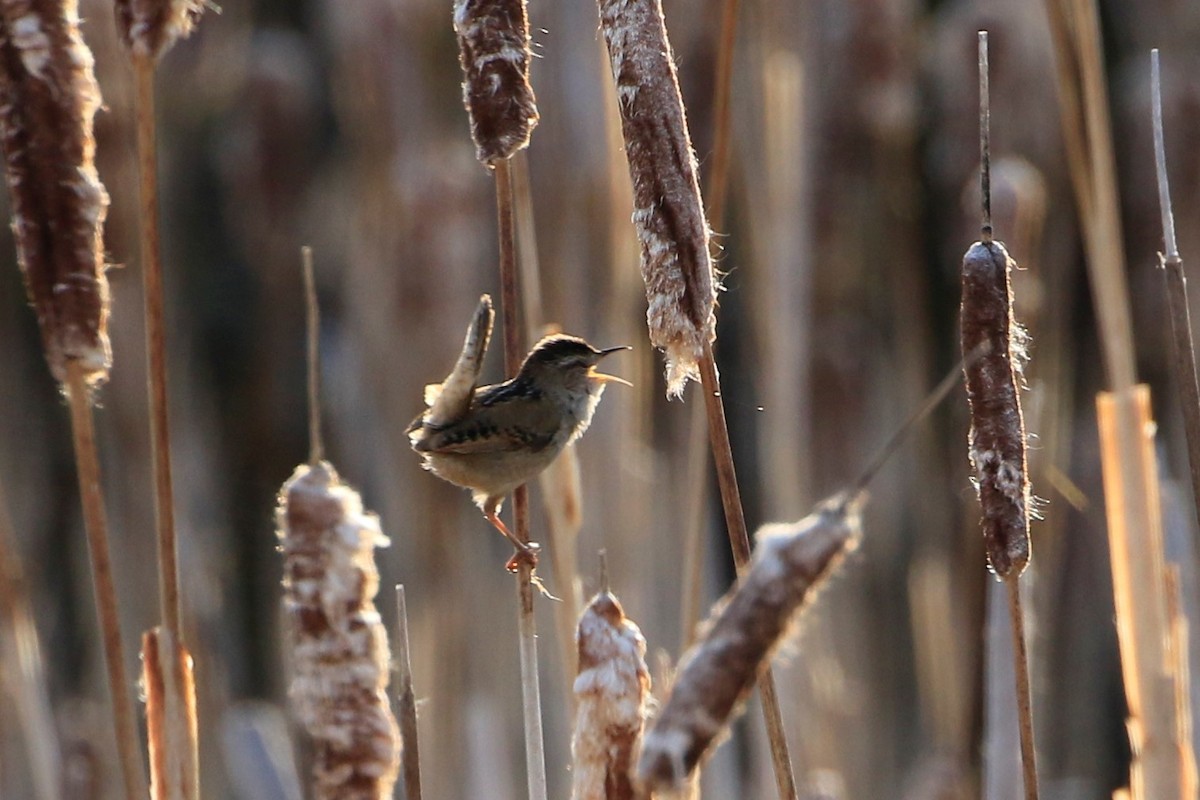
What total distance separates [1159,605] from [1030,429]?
1.50 ft

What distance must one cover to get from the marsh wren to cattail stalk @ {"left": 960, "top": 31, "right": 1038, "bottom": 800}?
77 cm

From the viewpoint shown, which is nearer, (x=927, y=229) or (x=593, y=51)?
(x=593, y=51)

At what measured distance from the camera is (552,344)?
6.39 feet

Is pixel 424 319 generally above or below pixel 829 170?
below

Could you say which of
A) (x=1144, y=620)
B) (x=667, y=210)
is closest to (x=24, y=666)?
(x=667, y=210)

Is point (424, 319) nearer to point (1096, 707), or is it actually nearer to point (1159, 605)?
point (1159, 605)

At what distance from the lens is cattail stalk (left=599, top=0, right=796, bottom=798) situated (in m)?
1.15

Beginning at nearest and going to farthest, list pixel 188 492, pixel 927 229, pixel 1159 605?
1. pixel 1159 605
2. pixel 188 492
3. pixel 927 229

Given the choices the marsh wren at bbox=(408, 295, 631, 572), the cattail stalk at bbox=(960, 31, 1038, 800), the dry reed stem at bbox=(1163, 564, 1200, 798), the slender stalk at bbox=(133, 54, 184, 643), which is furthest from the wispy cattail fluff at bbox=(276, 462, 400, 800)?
the dry reed stem at bbox=(1163, 564, 1200, 798)

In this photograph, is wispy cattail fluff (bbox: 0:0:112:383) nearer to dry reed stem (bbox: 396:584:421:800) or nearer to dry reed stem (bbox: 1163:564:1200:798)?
dry reed stem (bbox: 396:584:421:800)

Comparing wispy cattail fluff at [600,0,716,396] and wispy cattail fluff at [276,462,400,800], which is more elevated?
wispy cattail fluff at [600,0,716,396]

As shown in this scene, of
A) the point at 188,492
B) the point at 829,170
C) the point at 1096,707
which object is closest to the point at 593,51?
the point at 829,170

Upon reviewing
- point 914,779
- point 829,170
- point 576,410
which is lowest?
point 914,779

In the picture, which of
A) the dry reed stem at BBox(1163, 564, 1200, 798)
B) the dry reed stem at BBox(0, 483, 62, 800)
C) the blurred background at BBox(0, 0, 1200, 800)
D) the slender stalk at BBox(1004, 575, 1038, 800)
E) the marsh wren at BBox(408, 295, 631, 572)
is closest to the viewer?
the slender stalk at BBox(1004, 575, 1038, 800)
